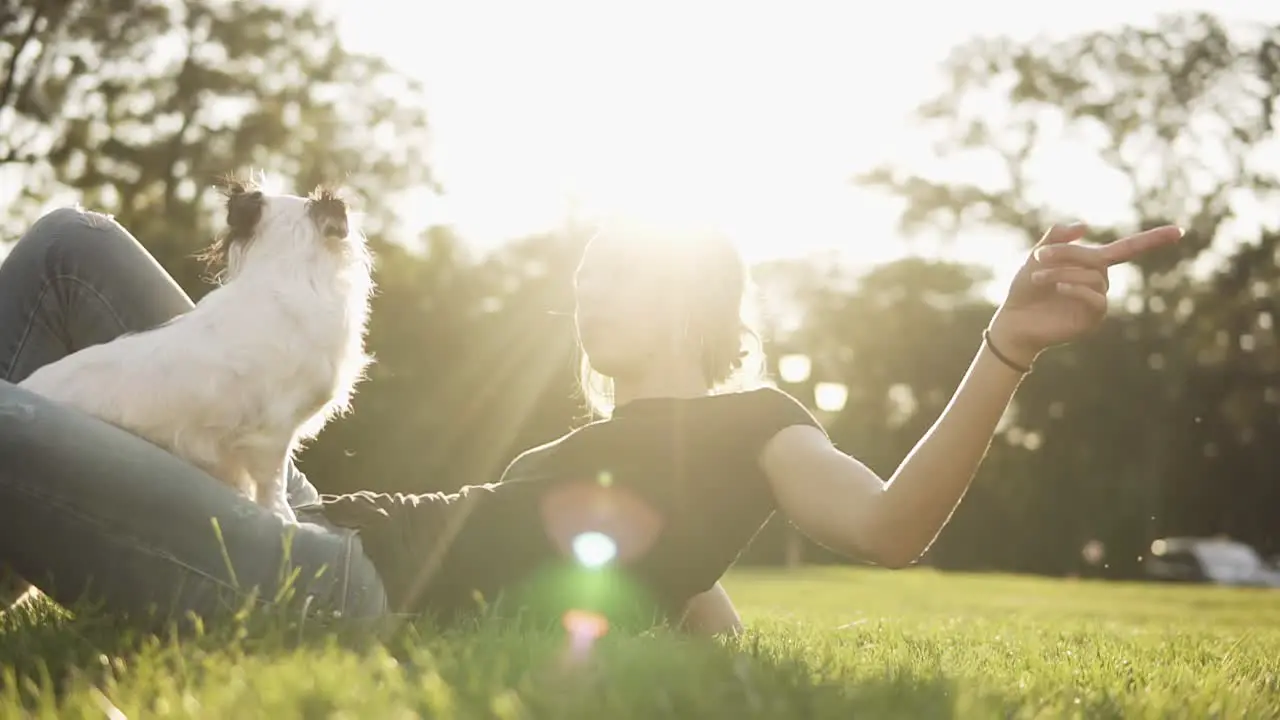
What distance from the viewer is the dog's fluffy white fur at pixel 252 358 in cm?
396

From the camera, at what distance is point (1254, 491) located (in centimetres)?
4784

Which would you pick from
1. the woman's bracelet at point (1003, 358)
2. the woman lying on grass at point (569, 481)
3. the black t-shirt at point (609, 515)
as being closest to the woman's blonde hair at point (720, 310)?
the woman lying on grass at point (569, 481)

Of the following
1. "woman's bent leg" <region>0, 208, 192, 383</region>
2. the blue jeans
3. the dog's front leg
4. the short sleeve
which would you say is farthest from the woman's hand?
"woman's bent leg" <region>0, 208, 192, 383</region>

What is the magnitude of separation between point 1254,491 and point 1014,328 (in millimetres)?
50349

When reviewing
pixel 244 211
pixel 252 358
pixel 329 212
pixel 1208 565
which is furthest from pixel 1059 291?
pixel 1208 565

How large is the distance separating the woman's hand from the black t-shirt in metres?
0.81

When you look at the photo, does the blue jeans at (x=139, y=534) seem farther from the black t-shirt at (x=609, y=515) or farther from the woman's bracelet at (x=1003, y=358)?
the woman's bracelet at (x=1003, y=358)

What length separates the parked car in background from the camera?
43.7 m

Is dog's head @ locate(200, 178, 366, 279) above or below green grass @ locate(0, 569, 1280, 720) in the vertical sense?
above

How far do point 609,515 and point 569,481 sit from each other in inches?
6.7

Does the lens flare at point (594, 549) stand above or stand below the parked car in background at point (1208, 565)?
above

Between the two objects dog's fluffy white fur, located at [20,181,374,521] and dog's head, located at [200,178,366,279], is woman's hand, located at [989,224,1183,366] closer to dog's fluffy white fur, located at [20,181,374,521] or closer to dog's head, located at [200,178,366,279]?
dog's fluffy white fur, located at [20,181,374,521]

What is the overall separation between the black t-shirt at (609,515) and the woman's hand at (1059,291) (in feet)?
2.67

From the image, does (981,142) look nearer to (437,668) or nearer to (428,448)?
(428,448)
